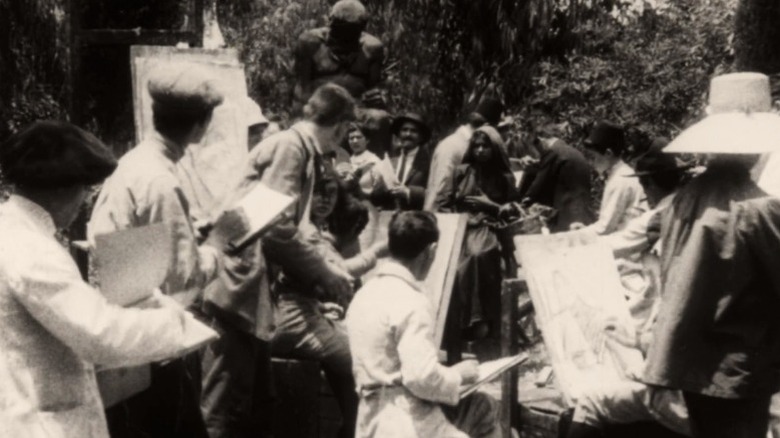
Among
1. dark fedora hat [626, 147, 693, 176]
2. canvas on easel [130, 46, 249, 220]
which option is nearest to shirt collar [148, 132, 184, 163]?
canvas on easel [130, 46, 249, 220]

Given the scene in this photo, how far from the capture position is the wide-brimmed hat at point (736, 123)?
500cm

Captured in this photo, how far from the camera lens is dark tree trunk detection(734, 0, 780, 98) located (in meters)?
9.41

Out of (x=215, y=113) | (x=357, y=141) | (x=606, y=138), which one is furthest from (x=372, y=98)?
(x=215, y=113)

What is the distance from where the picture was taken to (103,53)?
534 inches

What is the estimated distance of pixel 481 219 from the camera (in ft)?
30.9

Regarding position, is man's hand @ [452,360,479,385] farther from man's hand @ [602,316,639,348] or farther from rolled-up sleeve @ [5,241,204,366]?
rolled-up sleeve @ [5,241,204,366]

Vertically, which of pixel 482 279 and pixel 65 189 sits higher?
pixel 65 189

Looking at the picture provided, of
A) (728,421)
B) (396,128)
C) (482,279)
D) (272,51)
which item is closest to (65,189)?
(728,421)

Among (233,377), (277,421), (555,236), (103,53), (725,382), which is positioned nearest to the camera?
(725,382)

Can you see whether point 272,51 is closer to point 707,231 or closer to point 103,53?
point 103,53

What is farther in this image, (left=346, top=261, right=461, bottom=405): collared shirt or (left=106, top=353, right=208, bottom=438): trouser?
(left=346, top=261, right=461, bottom=405): collared shirt

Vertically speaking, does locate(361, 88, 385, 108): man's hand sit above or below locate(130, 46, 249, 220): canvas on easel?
below

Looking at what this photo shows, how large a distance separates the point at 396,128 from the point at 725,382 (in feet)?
20.2

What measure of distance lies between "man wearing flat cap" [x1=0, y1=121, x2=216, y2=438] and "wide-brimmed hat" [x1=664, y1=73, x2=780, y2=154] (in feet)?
6.57
